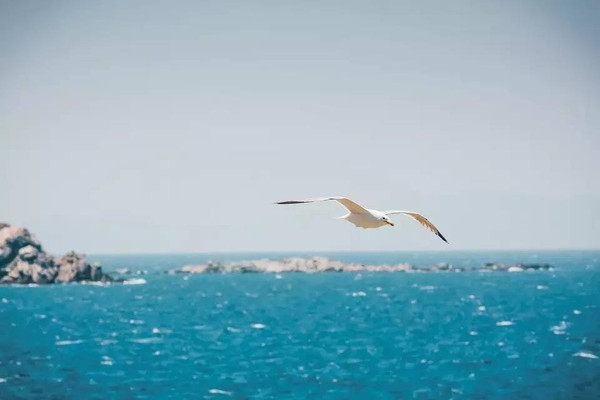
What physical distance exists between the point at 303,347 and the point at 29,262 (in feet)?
374

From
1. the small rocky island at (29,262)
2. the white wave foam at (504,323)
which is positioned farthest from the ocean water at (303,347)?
the small rocky island at (29,262)

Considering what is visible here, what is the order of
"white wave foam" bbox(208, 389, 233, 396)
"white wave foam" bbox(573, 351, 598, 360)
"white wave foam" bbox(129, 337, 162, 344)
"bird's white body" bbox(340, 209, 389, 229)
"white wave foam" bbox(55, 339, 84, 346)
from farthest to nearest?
"white wave foam" bbox(129, 337, 162, 344) → "white wave foam" bbox(55, 339, 84, 346) → "white wave foam" bbox(573, 351, 598, 360) → "white wave foam" bbox(208, 389, 233, 396) → "bird's white body" bbox(340, 209, 389, 229)

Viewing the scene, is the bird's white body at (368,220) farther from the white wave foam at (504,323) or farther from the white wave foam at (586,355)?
the white wave foam at (504,323)

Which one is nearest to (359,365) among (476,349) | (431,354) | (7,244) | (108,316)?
(431,354)

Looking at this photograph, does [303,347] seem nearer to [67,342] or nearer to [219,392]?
[219,392]

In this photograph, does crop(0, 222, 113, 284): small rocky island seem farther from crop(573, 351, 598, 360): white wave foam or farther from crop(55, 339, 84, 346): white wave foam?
crop(573, 351, 598, 360): white wave foam

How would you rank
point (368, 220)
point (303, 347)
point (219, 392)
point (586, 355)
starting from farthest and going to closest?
point (303, 347)
point (586, 355)
point (219, 392)
point (368, 220)

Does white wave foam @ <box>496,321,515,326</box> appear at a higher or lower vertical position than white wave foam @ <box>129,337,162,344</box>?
higher

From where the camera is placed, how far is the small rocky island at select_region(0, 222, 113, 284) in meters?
174

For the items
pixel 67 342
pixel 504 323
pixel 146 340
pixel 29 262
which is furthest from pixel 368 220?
pixel 29 262

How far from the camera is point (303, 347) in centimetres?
9375

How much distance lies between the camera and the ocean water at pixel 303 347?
69.2 m

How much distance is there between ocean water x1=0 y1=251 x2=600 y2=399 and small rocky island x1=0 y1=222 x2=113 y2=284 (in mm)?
15008

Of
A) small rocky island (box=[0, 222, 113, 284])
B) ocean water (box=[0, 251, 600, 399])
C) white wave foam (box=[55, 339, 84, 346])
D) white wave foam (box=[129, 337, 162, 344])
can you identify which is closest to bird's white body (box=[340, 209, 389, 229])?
ocean water (box=[0, 251, 600, 399])
